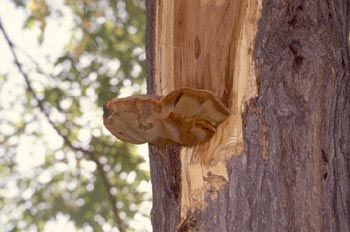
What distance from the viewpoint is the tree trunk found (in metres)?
1.41

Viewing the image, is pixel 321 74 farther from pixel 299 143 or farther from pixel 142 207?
pixel 142 207

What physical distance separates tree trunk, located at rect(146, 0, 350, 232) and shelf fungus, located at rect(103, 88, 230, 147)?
0.11 ft

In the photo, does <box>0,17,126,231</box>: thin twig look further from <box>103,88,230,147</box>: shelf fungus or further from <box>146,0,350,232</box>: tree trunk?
<box>103,88,230,147</box>: shelf fungus

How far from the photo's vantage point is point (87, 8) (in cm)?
375

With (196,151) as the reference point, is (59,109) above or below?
below

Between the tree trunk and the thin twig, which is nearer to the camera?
the tree trunk

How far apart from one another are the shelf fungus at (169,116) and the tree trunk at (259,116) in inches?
1.3

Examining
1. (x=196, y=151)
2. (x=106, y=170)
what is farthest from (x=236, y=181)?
(x=106, y=170)

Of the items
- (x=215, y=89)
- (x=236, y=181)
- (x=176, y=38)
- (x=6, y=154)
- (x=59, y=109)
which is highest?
(x=176, y=38)

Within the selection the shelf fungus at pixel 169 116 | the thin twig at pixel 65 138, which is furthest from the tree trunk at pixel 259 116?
the thin twig at pixel 65 138

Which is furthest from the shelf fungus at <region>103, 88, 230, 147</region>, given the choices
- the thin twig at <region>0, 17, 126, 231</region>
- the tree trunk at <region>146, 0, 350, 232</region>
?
the thin twig at <region>0, 17, 126, 231</region>

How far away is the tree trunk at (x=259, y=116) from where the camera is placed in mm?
1411

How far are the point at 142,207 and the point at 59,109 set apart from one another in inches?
27.4

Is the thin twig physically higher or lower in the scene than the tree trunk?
lower
